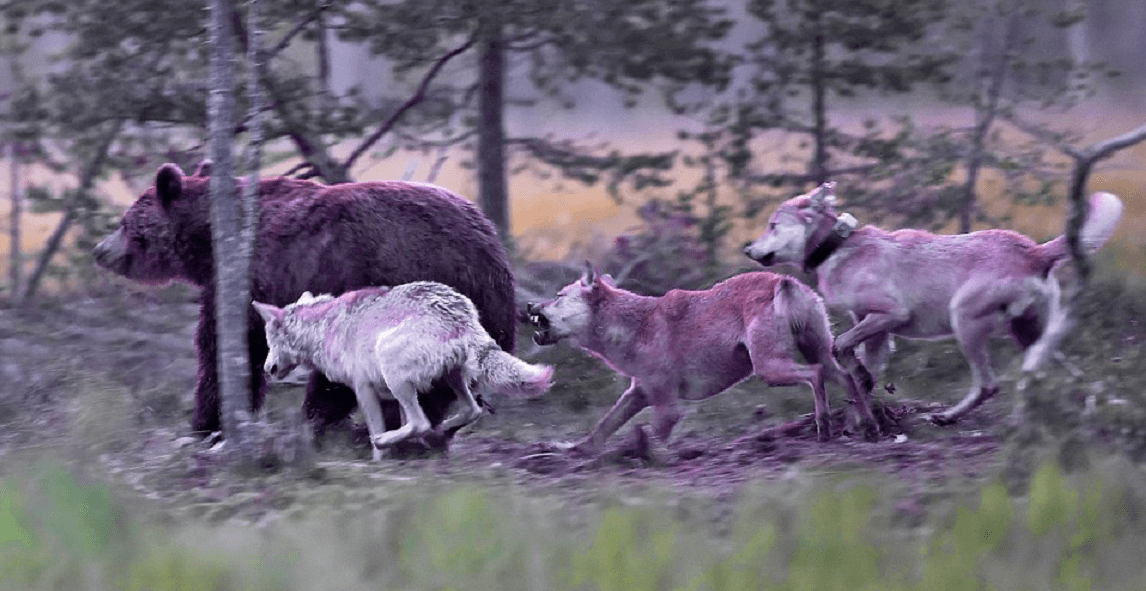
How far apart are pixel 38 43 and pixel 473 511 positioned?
13.0 m

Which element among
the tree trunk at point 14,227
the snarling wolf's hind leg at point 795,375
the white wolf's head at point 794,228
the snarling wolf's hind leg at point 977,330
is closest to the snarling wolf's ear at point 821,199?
the white wolf's head at point 794,228

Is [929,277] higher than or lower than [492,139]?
lower

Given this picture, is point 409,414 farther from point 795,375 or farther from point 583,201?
point 583,201

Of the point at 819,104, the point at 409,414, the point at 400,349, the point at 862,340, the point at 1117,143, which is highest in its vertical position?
the point at 819,104

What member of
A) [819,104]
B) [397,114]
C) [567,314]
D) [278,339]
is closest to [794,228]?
[567,314]

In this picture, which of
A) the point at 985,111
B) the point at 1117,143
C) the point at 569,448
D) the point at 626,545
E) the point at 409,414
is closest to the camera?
the point at 626,545

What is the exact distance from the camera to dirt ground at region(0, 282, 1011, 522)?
6.37 metres

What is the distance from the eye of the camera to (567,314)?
7.95 meters

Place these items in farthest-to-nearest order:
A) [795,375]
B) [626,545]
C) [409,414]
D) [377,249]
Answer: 1. [377,249]
2. [795,375]
3. [409,414]
4. [626,545]

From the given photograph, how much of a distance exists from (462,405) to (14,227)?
8.08 m

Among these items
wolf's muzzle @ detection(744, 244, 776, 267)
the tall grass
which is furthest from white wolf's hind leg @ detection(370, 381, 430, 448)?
wolf's muzzle @ detection(744, 244, 776, 267)

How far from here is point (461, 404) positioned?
24.5 ft

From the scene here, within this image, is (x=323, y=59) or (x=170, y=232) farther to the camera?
(x=323, y=59)

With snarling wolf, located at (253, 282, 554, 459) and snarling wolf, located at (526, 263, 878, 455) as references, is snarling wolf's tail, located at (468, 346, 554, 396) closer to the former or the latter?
snarling wolf, located at (253, 282, 554, 459)
